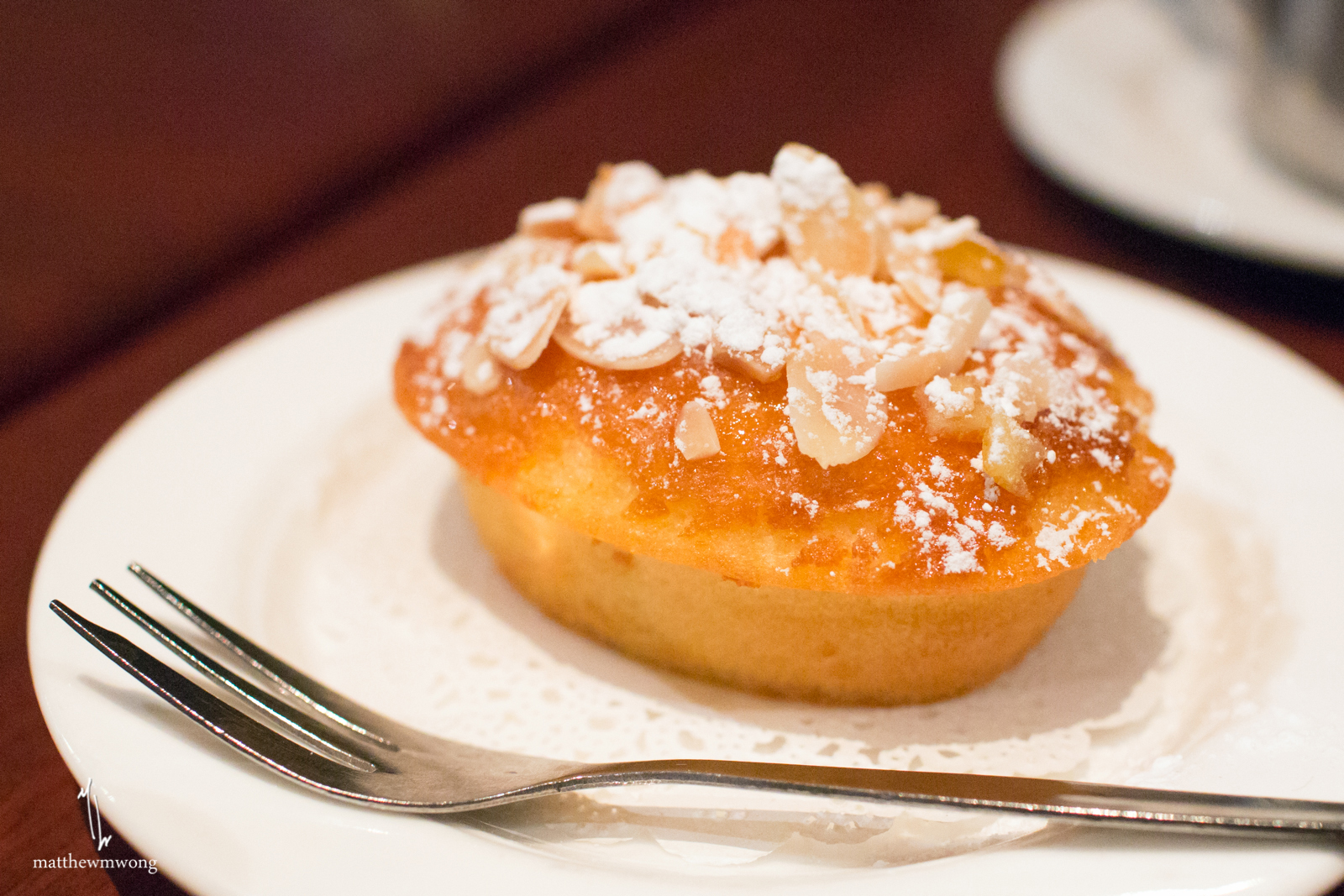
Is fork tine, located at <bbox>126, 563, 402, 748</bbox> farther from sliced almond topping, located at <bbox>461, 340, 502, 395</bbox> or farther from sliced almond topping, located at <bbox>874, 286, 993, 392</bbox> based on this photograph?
sliced almond topping, located at <bbox>874, 286, 993, 392</bbox>

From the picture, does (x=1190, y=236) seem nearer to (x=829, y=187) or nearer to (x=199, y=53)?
(x=829, y=187)

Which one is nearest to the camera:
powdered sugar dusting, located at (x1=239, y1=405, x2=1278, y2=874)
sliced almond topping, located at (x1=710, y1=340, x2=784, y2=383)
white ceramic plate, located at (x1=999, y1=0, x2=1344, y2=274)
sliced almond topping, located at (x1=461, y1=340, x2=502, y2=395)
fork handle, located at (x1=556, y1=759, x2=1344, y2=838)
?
fork handle, located at (x1=556, y1=759, x2=1344, y2=838)

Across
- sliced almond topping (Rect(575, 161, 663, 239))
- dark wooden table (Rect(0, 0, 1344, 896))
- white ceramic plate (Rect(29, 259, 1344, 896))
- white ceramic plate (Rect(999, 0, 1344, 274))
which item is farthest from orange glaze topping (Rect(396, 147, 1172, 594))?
white ceramic plate (Rect(999, 0, 1344, 274))

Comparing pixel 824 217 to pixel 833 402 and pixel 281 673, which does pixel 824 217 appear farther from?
pixel 281 673

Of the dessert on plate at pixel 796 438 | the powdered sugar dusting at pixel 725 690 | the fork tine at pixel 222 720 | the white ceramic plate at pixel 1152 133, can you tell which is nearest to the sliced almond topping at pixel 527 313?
the dessert on plate at pixel 796 438

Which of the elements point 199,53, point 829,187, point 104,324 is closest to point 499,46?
point 199,53

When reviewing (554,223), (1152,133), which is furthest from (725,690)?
(1152,133)
